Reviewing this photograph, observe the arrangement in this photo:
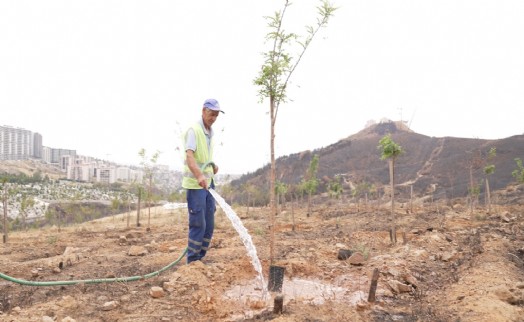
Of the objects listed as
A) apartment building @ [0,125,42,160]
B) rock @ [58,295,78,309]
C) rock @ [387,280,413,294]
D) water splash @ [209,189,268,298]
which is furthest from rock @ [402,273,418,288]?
apartment building @ [0,125,42,160]

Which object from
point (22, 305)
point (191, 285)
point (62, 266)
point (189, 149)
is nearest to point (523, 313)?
point (191, 285)

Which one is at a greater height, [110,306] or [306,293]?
[110,306]

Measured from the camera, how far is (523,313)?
138 inches

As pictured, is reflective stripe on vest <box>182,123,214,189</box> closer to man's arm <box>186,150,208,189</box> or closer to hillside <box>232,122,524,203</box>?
man's arm <box>186,150,208,189</box>

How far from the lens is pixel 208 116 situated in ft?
15.0

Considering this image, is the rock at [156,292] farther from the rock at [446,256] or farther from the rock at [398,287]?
the rock at [446,256]

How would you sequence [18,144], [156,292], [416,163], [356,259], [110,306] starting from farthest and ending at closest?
[18,144]
[416,163]
[356,259]
[156,292]
[110,306]

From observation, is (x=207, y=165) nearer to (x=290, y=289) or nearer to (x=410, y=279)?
(x=290, y=289)

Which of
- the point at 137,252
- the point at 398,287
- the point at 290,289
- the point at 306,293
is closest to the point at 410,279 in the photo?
the point at 398,287

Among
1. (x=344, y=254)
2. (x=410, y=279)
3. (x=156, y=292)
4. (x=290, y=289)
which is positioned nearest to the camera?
(x=156, y=292)

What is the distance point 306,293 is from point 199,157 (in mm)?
2160

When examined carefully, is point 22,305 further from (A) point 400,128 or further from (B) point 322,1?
(A) point 400,128

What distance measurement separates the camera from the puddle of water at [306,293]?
3.92 metres

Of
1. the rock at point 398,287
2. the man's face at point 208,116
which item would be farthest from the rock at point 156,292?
the rock at point 398,287
